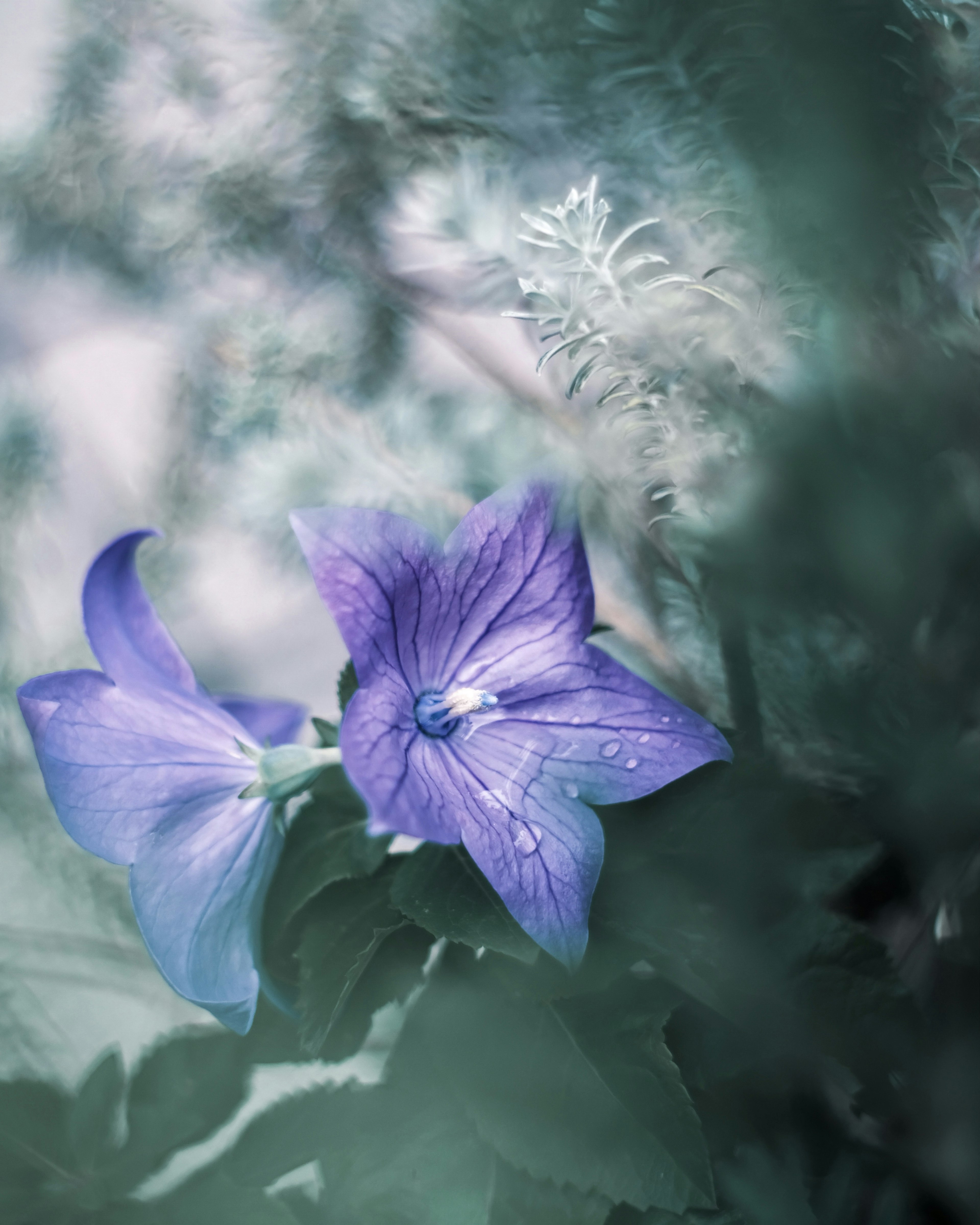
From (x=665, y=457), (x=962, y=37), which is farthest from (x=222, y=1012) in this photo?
(x=962, y=37)

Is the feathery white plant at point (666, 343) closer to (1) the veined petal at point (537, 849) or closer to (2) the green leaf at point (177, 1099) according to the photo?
(1) the veined petal at point (537, 849)

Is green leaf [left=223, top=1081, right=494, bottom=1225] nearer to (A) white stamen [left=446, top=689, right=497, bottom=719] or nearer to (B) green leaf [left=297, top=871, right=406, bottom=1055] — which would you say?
(B) green leaf [left=297, top=871, right=406, bottom=1055]

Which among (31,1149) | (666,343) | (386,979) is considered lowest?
(31,1149)

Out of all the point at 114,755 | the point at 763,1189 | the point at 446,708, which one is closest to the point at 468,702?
the point at 446,708

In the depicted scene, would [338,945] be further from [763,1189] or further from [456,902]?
[763,1189]

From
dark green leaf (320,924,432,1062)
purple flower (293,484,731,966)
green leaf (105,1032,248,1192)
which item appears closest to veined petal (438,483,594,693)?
purple flower (293,484,731,966)

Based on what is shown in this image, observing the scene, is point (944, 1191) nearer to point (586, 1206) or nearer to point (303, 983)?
point (586, 1206)

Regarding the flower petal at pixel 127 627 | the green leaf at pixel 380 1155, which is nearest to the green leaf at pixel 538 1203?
the green leaf at pixel 380 1155
